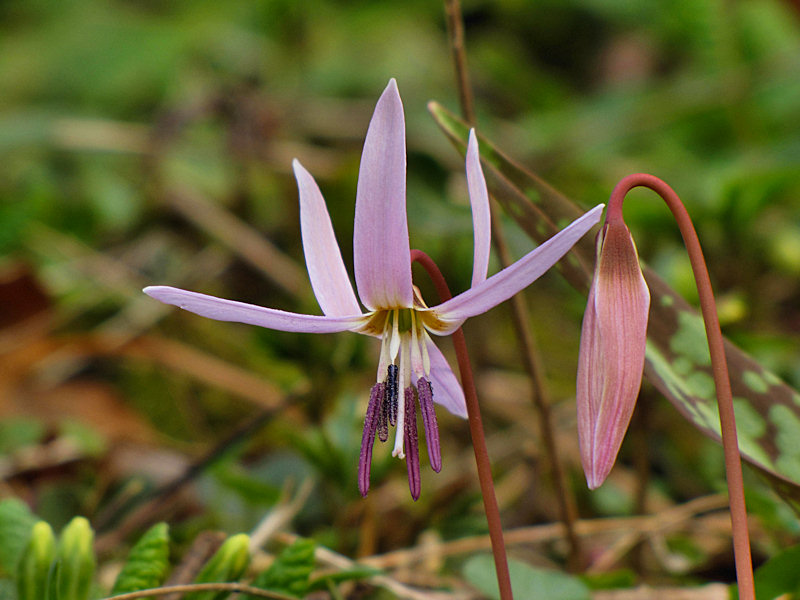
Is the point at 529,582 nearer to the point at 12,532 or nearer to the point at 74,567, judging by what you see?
the point at 74,567

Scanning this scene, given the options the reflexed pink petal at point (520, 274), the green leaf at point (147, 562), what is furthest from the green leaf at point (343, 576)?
the reflexed pink petal at point (520, 274)

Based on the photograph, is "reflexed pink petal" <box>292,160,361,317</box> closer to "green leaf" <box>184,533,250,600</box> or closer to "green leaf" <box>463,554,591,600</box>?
"green leaf" <box>184,533,250,600</box>

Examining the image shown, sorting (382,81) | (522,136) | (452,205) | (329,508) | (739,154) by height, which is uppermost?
(382,81)

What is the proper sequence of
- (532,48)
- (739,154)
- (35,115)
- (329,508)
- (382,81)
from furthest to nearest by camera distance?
(532,48)
(382,81)
(35,115)
(739,154)
(329,508)

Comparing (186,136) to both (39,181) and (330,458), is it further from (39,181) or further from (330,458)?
(330,458)

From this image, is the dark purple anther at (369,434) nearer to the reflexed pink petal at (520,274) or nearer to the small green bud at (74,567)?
the reflexed pink petal at (520,274)

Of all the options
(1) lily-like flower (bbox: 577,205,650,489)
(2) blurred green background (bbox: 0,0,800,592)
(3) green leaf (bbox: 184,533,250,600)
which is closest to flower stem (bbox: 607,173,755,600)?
(1) lily-like flower (bbox: 577,205,650,489)

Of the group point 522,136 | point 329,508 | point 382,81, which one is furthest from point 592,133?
point 329,508
